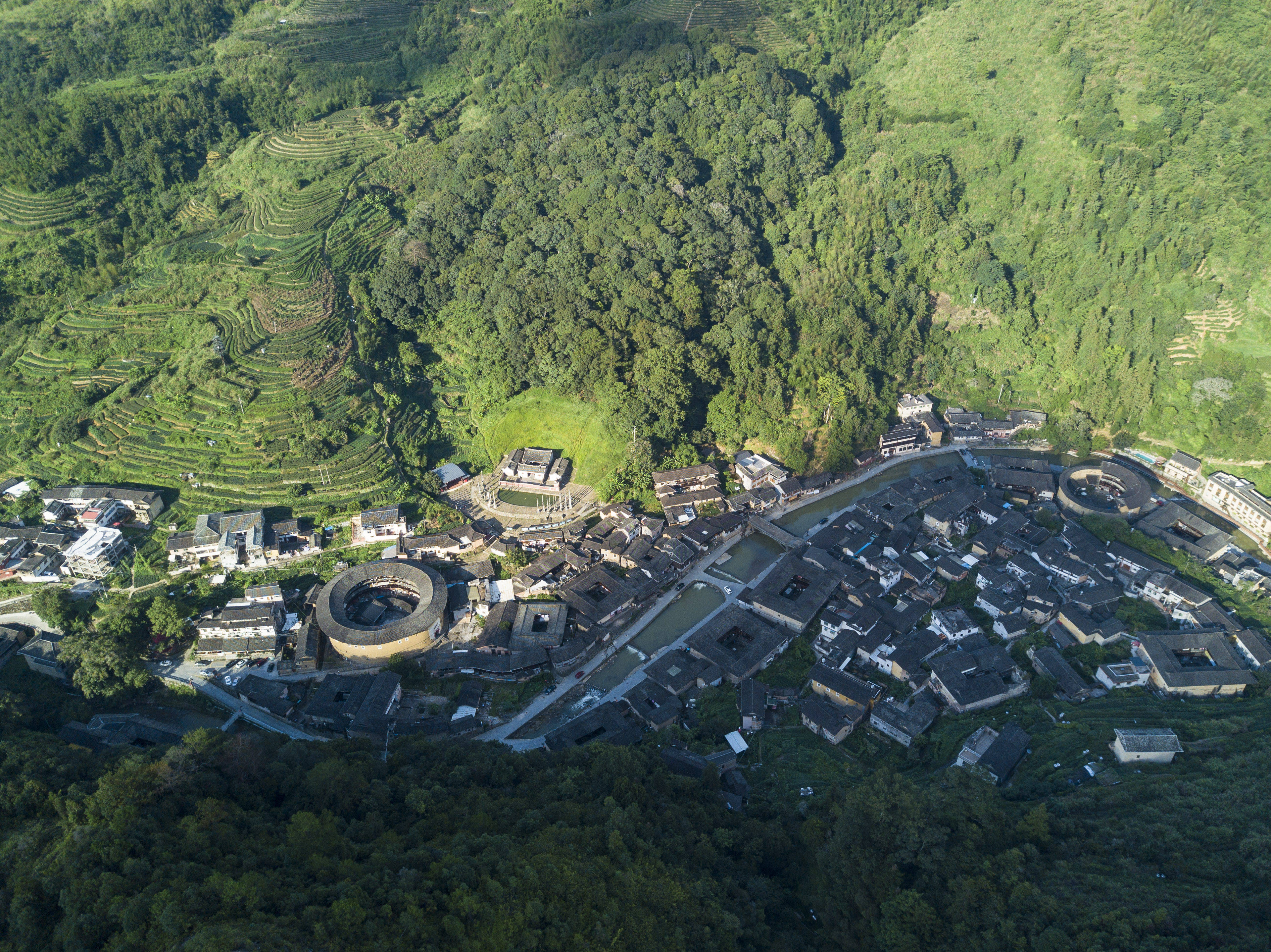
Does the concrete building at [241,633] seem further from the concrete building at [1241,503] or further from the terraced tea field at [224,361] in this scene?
the concrete building at [1241,503]

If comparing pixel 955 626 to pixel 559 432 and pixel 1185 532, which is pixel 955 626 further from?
pixel 559 432

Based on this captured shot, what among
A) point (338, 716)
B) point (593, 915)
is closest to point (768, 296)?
point (338, 716)

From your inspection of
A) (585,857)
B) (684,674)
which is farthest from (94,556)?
(585,857)

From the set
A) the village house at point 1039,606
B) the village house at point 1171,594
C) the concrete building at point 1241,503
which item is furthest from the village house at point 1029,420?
the village house at point 1039,606

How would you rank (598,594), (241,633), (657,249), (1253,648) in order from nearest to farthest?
(1253,648)
(241,633)
(598,594)
(657,249)

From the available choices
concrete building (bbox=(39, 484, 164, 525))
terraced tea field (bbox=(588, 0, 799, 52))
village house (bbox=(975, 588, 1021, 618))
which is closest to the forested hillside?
terraced tea field (bbox=(588, 0, 799, 52))

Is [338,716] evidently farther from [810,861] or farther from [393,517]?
[810,861]

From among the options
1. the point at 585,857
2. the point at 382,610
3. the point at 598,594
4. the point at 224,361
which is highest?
the point at 224,361
